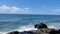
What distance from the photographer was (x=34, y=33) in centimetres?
744

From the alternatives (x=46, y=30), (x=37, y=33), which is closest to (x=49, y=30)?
(x=46, y=30)

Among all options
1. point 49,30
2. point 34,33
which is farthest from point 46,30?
point 34,33

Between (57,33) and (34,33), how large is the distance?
1.12m

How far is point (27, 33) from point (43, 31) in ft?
2.93

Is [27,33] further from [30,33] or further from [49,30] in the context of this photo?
[49,30]

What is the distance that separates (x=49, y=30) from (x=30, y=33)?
1149mm

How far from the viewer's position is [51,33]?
22.1ft

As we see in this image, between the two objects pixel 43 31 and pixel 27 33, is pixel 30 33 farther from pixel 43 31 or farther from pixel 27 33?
pixel 43 31

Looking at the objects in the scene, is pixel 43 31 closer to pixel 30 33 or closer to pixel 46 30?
pixel 46 30

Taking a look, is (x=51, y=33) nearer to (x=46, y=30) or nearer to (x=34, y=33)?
(x=46, y=30)

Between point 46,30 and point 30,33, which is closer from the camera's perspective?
point 46,30

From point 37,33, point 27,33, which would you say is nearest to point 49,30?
point 37,33

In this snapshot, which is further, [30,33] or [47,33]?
[30,33]

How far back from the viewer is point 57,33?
7.39m
